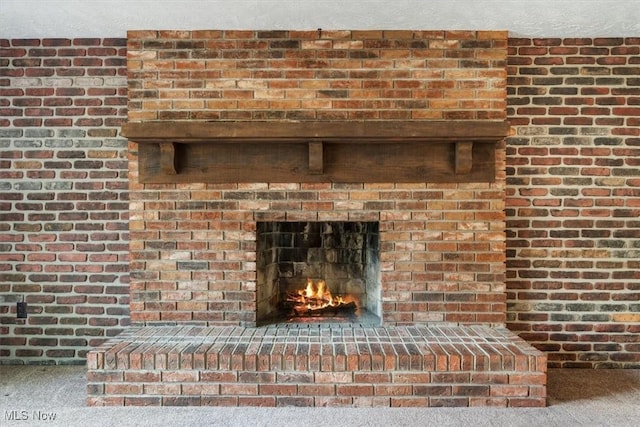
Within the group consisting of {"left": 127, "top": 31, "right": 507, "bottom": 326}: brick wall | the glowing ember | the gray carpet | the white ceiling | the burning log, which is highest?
the white ceiling

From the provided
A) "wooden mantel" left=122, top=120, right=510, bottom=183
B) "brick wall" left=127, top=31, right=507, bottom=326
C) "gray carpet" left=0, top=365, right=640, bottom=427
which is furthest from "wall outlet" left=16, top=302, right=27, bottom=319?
"wooden mantel" left=122, top=120, right=510, bottom=183

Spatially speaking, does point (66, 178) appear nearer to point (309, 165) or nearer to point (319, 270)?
point (309, 165)

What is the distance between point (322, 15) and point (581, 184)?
2.01 metres

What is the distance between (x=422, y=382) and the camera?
90.4 inches

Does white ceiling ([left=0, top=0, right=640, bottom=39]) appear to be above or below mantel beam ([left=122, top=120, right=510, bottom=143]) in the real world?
above

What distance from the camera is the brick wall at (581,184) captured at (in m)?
2.85

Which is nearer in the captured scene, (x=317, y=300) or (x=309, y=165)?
(x=309, y=165)

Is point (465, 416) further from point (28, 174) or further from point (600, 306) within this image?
point (28, 174)

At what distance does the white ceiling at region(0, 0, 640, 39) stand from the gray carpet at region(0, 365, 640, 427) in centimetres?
221

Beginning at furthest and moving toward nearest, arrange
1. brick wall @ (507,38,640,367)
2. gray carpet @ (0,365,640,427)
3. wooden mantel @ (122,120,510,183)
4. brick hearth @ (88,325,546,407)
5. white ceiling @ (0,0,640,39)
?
brick wall @ (507,38,640,367)
wooden mantel @ (122,120,510,183)
white ceiling @ (0,0,640,39)
brick hearth @ (88,325,546,407)
gray carpet @ (0,365,640,427)

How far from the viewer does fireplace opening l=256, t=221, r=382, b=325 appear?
3027 millimetres

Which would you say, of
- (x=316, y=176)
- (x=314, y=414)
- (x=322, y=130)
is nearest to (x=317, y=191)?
(x=316, y=176)

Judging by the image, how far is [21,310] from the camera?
2.89 meters

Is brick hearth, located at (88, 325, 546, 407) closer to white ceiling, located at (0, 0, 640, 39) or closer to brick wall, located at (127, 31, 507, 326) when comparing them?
brick wall, located at (127, 31, 507, 326)
